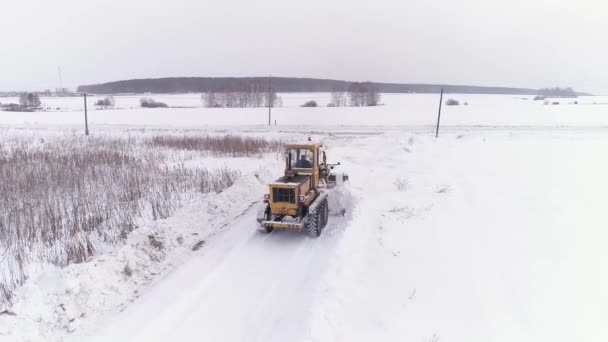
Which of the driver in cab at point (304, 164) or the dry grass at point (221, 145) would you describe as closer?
the driver in cab at point (304, 164)

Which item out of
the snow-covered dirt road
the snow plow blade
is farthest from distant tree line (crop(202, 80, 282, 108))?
the snow-covered dirt road

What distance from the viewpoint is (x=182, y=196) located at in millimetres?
11711

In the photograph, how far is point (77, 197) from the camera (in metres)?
11.2

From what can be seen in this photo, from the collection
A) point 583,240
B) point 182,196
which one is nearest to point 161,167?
point 182,196

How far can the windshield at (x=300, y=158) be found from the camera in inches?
389

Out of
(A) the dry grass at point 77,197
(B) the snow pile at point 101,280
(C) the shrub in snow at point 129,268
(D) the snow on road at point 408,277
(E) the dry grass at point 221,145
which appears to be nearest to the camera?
(B) the snow pile at point 101,280

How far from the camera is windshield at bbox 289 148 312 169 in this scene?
32.4 ft

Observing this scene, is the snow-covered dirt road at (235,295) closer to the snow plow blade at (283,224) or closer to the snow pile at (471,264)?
the snow plow blade at (283,224)

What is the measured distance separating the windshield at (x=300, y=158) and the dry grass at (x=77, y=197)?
12.3 feet

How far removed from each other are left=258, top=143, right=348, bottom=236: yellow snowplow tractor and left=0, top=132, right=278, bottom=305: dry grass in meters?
3.26

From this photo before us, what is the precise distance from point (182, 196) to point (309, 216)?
17.2ft

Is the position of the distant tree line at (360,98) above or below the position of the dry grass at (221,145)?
above

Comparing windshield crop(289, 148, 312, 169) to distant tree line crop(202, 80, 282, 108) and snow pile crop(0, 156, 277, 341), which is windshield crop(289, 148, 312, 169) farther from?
distant tree line crop(202, 80, 282, 108)

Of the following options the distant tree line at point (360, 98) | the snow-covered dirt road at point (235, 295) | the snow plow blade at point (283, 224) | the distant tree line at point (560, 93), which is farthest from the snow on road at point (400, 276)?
the distant tree line at point (560, 93)
